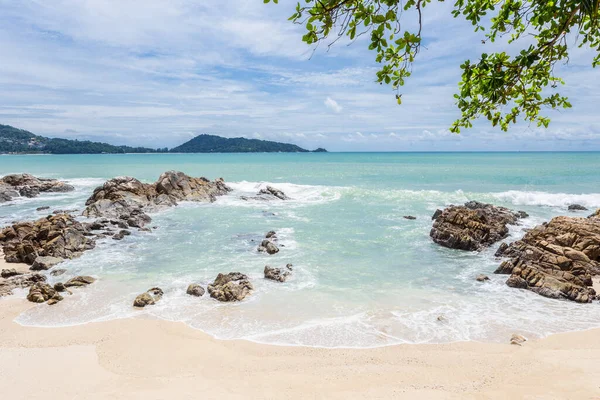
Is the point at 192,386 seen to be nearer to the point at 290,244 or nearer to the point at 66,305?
the point at 66,305

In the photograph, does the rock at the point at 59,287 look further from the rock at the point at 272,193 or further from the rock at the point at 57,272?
the rock at the point at 272,193

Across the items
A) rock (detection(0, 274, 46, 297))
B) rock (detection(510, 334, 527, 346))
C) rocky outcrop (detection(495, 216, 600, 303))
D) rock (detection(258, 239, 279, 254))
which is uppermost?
rocky outcrop (detection(495, 216, 600, 303))

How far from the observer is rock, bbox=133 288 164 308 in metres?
10.6

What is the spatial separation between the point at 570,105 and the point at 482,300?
7.71 m

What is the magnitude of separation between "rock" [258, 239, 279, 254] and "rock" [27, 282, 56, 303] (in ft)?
26.0

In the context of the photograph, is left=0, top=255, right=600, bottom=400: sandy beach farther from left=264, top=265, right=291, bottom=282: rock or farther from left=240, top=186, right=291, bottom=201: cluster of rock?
left=240, top=186, right=291, bottom=201: cluster of rock

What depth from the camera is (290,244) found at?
58.8 ft

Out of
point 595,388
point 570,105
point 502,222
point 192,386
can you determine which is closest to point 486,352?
point 595,388

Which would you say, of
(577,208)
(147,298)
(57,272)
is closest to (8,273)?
(57,272)

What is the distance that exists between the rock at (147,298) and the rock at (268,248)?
18.7ft

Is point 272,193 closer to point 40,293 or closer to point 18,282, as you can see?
point 18,282

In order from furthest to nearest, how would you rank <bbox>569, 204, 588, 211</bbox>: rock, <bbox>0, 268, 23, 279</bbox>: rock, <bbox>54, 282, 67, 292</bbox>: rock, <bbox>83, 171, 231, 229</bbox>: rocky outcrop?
1. <bbox>569, 204, 588, 211</bbox>: rock
2. <bbox>83, 171, 231, 229</bbox>: rocky outcrop
3. <bbox>0, 268, 23, 279</bbox>: rock
4. <bbox>54, 282, 67, 292</bbox>: rock

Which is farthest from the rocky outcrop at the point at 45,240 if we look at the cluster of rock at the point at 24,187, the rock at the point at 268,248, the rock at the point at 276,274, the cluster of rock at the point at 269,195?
the cluster of rock at the point at 24,187

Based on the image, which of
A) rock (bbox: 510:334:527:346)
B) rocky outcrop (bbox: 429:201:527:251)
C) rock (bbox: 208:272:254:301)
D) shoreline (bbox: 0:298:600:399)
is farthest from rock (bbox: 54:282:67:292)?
rocky outcrop (bbox: 429:201:527:251)
